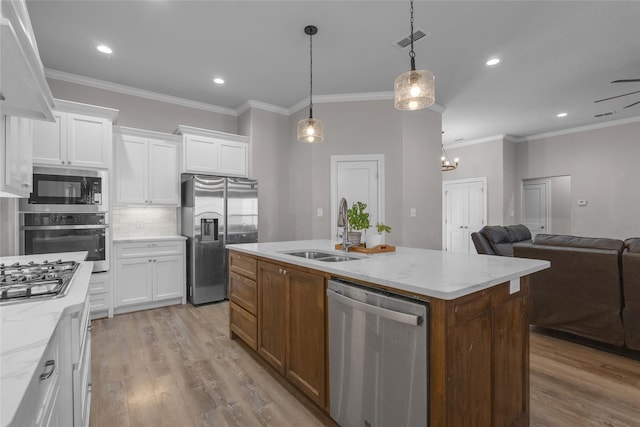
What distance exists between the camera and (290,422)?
184 cm

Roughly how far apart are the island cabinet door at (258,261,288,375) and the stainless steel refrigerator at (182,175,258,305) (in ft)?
6.57

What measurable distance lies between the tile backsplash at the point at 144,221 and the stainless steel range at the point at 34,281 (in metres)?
2.45

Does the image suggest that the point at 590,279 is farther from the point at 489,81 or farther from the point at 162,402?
the point at 162,402

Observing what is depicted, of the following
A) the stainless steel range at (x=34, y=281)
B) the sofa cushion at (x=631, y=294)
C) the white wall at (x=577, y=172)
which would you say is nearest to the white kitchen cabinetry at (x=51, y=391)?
the stainless steel range at (x=34, y=281)

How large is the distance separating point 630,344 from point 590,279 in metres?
0.55

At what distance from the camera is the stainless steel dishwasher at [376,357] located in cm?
131

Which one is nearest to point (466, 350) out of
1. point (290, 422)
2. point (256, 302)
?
point (290, 422)

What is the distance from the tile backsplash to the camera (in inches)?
166

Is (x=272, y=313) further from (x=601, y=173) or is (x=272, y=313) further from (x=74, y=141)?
(x=601, y=173)

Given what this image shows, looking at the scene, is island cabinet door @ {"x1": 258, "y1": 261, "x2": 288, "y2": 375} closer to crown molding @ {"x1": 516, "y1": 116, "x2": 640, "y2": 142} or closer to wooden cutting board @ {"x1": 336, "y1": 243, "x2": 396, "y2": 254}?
wooden cutting board @ {"x1": 336, "y1": 243, "x2": 396, "y2": 254}

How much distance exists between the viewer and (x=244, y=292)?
109 inches

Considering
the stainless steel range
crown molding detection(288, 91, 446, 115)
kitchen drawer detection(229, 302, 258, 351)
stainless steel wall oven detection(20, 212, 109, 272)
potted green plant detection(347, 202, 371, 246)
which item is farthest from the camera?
crown molding detection(288, 91, 446, 115)

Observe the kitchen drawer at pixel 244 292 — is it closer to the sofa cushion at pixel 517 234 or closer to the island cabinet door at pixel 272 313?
the island cabinet door at pixel 272 313

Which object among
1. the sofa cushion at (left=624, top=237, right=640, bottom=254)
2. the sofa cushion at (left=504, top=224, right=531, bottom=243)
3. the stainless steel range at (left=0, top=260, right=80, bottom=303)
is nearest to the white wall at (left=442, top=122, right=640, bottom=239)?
the sofa cushion at (left=504, top=224, right=531, bottom=243)
